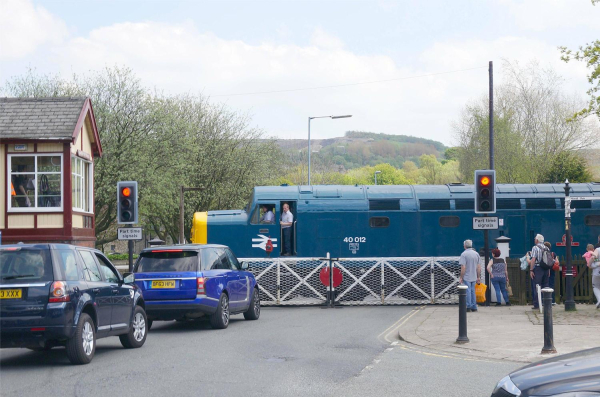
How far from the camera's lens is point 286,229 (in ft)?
79.5

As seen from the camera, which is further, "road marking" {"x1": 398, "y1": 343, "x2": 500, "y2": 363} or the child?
the child

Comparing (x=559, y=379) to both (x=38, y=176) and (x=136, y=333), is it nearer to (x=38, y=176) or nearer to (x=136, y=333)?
(x=136, y=333)

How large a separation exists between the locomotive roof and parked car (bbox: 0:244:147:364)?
1336cm

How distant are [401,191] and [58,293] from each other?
1607cm

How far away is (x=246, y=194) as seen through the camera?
51.2m

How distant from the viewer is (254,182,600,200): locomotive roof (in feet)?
80.4

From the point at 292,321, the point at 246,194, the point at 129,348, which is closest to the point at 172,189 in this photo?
the point at 246,194

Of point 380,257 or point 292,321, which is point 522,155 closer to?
point 380,257

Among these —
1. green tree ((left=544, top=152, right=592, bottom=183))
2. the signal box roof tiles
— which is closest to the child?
the signal box roof tiles

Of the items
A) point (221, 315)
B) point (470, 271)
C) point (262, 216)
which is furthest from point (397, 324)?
point (262, 216)

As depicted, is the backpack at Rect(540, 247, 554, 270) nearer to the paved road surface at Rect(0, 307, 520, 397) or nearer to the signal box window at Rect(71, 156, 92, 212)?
the paved road surface at Rect(0, 307, 520, 397)

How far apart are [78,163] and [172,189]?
55.9ft

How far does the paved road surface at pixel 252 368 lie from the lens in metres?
8.95

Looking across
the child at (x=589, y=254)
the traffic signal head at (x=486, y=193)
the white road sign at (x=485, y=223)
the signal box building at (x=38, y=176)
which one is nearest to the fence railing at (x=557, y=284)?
the child at (x=589, y=254)
